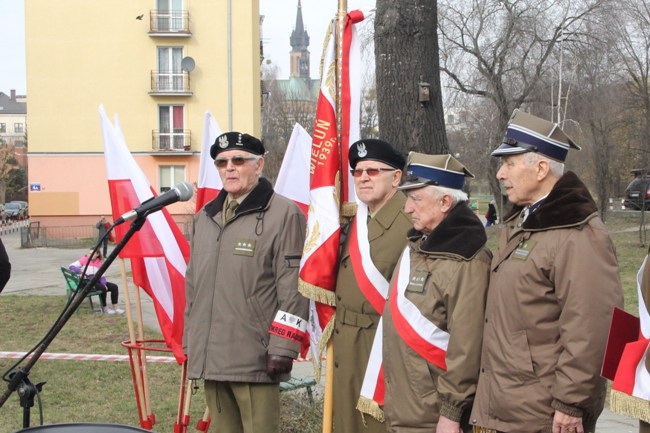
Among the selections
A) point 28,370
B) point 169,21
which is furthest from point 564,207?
point 169,21

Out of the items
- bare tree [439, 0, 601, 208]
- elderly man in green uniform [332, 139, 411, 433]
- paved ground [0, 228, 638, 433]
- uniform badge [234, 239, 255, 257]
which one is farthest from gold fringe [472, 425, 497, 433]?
bare tree [439, 0, 601, 208]

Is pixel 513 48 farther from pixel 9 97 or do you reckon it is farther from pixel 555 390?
pixel 9 97

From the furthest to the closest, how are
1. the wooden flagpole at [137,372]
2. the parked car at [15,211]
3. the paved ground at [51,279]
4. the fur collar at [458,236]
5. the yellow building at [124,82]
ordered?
1. the parked car at [15,211]
2. the yellow building at [124,82]
3. the paved ground at [51,279]
4. the wooden flagpole at [137,372]
5. the fur collar at [458,236]

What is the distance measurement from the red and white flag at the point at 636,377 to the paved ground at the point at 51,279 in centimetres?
349

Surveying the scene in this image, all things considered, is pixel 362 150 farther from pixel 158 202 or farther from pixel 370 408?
pixel 370 408

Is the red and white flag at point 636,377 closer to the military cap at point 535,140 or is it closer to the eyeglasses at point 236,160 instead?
the military cap at point 535,140

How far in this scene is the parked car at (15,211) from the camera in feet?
190

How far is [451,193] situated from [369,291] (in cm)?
73

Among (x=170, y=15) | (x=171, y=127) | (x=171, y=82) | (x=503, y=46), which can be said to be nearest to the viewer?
(x=503, y=46)

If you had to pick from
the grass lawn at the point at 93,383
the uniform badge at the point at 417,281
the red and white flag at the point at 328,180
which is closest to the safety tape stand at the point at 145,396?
the grass lawn at the point at 93,383

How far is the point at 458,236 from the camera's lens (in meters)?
3.69

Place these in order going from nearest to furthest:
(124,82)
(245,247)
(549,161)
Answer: (549,161)
(245,247)
(124,82)

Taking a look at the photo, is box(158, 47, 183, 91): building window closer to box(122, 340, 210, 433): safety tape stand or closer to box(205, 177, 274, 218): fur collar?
box(122, 340, 210, 433): safety tape stand

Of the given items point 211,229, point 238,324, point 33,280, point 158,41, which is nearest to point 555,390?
point 238,324
